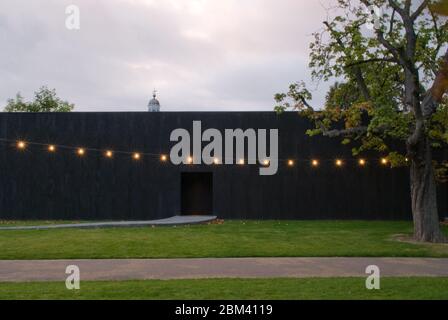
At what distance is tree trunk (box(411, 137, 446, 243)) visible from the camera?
1305 cm

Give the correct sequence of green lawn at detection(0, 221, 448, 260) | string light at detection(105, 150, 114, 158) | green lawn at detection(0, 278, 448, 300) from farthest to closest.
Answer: string light at detection(105, 150, 114, 158) → green lawn at detection(0, 221, 448, 260) → green lawn at detection(0, 278, 448, 300)

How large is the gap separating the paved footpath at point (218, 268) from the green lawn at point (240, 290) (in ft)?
2.02

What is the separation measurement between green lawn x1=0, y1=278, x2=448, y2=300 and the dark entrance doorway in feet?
46.3

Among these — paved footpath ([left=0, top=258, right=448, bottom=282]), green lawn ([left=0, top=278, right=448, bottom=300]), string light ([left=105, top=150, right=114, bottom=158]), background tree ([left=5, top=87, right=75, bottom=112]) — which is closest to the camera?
green lawn ([left=0, top=278, right=448, bottom=300])

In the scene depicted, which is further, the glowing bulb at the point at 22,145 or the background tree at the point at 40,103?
the background tree at the point at 40,103

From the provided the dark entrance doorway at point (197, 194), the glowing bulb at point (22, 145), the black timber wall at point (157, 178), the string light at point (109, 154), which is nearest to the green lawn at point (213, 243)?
the black timber wall at point (157, 178)

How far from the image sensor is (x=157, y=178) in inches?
779

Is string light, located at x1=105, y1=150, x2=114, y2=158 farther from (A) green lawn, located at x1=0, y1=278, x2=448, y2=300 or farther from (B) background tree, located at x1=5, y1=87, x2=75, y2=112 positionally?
(B) background tree, located at x1=5, y1=87, x2=75, y2=112

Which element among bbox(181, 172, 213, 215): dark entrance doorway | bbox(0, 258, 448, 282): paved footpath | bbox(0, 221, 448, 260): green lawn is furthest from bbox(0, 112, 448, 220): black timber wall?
bbox(0, 258, 448, 282): paved footpath

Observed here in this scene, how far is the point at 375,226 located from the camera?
55.4 ft

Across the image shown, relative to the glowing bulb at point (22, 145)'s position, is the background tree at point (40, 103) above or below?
above

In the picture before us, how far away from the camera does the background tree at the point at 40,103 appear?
159ft

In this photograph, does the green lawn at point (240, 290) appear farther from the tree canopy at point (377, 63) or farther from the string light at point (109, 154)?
the string light at point (109, 154)
